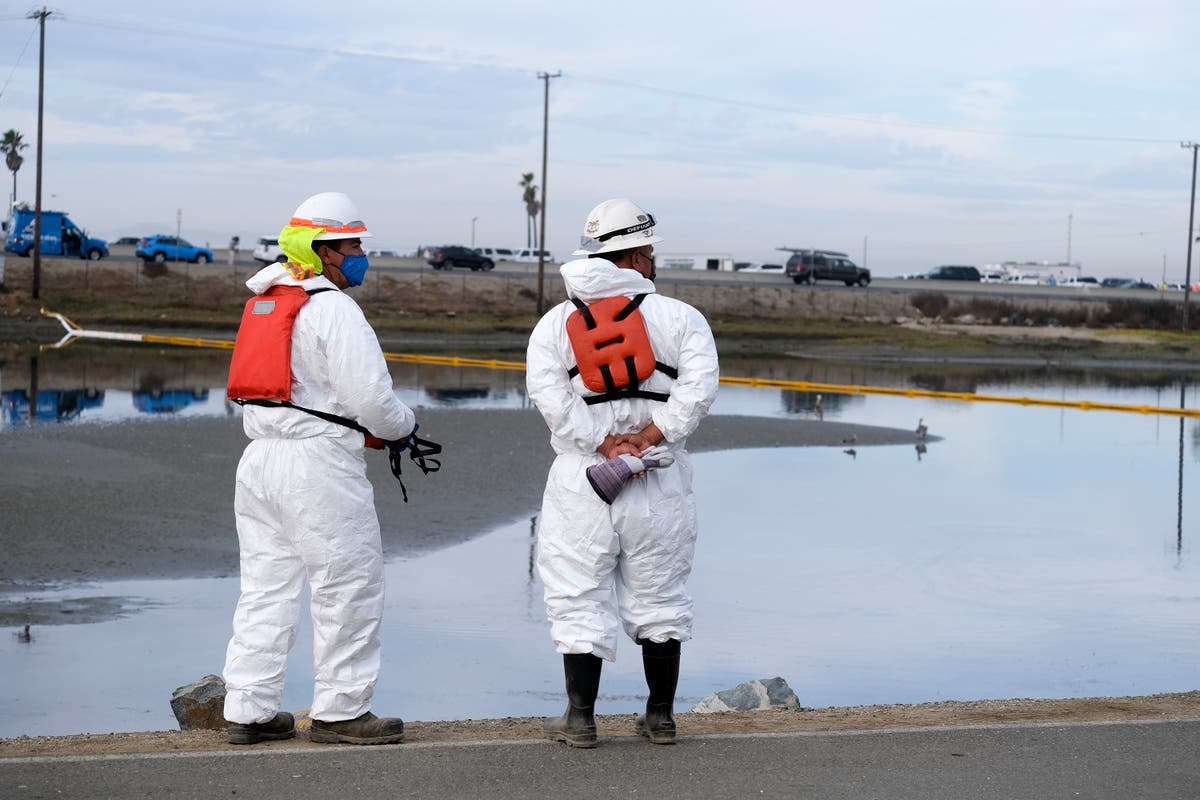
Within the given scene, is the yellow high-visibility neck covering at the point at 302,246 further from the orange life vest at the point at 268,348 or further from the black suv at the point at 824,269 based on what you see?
the black suv at the point at 824,269

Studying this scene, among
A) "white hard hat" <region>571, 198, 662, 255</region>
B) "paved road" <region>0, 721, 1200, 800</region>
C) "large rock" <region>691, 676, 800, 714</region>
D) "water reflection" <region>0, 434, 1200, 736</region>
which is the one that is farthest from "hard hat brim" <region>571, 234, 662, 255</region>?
"water reflection" <region>0, 434, 1200, 736</region>

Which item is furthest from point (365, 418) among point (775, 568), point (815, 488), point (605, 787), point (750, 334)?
point (750, 334)

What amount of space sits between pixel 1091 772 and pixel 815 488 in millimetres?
11665

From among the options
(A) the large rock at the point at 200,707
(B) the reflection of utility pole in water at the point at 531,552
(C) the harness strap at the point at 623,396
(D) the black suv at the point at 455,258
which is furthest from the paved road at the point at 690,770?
(D) the black suv at the point at 455,258

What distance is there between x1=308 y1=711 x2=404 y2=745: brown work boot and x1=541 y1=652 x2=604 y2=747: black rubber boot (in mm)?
641

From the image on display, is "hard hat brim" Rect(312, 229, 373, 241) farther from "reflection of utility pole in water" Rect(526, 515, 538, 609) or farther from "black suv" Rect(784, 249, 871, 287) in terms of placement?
"black suv" Rect(784, 249, 871, 287)

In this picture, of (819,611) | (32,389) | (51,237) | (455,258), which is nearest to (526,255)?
(455,258)

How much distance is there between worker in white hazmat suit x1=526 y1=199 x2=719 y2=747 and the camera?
5574 mm

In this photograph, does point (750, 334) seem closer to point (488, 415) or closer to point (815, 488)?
point (488, 415)

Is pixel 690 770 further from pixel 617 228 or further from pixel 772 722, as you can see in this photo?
pixel 617 228

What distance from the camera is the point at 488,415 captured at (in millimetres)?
22656

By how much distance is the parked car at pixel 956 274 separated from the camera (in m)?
87.7

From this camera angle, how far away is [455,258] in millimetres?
68062

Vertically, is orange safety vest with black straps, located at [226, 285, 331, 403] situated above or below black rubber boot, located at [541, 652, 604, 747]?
above
